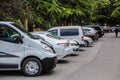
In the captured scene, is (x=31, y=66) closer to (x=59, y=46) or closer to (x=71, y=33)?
(x=59, y=46)

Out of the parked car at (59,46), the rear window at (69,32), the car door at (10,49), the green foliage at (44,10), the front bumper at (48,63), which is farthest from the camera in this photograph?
the rear window at (69,32)

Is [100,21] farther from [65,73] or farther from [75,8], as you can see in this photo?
[65,73]

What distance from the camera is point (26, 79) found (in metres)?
11.4

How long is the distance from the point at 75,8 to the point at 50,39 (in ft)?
74.7

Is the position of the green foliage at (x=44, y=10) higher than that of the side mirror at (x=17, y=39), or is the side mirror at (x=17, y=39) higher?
the green foliage at (x=44, y=10)

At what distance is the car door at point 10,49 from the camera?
11.9 metres

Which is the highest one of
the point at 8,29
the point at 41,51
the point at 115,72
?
the point at 8,29

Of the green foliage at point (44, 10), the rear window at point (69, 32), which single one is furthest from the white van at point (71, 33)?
the green foliage at point (44, 10)

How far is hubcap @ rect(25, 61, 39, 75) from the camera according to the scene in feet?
39.7

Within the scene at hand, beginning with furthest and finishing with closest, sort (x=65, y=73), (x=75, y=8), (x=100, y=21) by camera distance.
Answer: (x=100, y=21) → (x=75, y=8) → (x=65, y=73)

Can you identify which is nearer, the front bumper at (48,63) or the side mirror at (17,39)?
the side mirror at (17,39)

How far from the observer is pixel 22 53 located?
12.0 metres

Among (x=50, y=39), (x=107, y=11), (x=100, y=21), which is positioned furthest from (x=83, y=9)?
(x=100, y=21)

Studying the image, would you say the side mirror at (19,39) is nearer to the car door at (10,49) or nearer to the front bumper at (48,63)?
the car door at (10,49)
